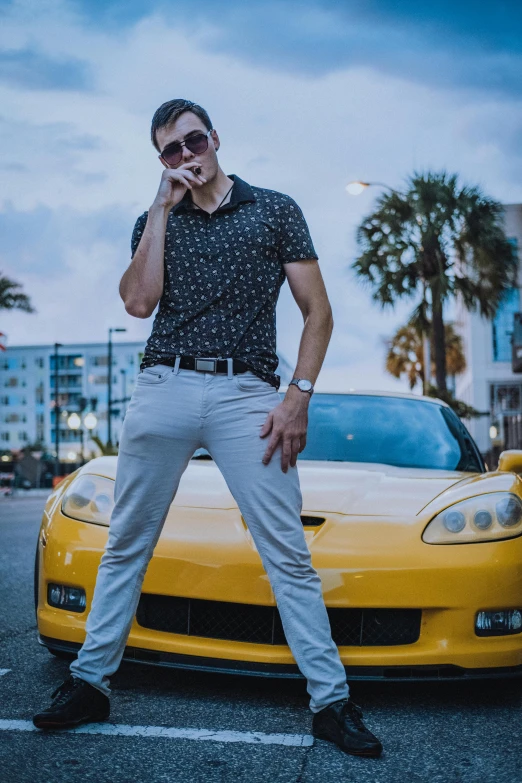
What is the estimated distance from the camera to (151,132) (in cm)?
289

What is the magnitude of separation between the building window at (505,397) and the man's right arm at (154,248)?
3615 cm

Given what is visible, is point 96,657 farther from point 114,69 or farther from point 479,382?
point 479,382

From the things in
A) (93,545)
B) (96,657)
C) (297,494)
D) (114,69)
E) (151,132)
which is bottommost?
(96,657)

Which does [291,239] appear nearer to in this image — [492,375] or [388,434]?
[388,434]

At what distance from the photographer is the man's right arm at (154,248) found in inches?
107

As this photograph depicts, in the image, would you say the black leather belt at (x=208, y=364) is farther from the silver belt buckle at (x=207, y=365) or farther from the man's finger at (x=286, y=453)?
the man's finger at (x=286, y=453)

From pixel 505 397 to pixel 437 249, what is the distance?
17991mm

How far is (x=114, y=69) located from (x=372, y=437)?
11.8 ft

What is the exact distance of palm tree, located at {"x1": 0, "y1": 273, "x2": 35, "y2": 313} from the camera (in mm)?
30609

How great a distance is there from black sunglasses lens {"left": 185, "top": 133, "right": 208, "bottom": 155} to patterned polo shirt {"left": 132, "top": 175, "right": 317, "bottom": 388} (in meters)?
0.16

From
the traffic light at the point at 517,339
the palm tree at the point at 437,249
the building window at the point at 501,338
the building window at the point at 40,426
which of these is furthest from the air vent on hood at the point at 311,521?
the building window at the point at 40,426

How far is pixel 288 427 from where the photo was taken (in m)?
2.63

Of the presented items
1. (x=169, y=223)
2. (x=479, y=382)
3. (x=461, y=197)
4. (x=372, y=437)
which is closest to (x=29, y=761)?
(x=169, y=223)

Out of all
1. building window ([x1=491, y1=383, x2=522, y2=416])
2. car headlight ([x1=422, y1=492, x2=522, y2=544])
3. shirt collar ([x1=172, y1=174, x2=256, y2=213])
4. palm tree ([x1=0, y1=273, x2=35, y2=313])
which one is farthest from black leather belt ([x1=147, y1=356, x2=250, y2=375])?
building window ([x1=491, y1=383, x2=522, y2=416])
